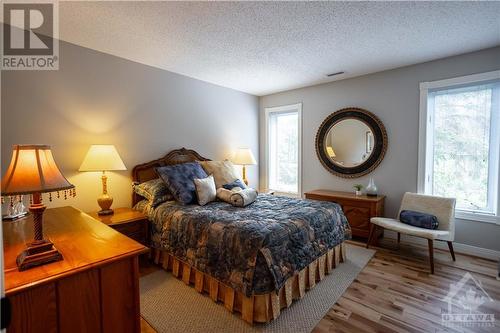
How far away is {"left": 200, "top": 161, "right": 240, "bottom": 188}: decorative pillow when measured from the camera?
3363 mm

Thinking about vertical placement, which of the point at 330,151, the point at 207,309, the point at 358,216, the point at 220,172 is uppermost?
the point at 330,151

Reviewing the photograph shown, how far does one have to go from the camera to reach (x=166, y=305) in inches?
82.4

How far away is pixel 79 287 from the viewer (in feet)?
3.55

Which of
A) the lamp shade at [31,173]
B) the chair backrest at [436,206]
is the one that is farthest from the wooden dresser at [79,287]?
the chair backrest at [436,206]

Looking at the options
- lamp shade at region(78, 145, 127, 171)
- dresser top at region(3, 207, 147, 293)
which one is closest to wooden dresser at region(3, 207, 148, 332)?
dresser top at region(3, 207, 147, 293)

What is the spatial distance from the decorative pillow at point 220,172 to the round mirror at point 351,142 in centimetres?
172

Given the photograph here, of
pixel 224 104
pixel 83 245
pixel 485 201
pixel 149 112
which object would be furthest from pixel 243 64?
pixel 485 201

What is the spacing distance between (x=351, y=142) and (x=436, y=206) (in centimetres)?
146
